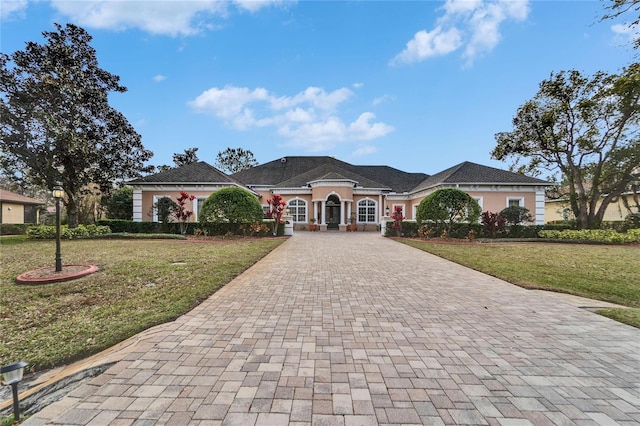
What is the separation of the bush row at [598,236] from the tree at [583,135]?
13.3ft

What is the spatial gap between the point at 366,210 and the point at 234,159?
110ft

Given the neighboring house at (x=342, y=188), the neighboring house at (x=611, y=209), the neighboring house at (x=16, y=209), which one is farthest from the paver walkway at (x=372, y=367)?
the neighboring house at (x=16, y=209)

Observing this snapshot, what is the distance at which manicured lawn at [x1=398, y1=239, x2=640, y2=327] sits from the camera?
551 centimetres

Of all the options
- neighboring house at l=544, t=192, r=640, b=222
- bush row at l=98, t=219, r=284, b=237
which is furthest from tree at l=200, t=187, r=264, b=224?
neighboring house at l=544, t=192, r=640, b=222

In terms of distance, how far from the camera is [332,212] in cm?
2502

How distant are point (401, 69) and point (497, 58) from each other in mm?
5429

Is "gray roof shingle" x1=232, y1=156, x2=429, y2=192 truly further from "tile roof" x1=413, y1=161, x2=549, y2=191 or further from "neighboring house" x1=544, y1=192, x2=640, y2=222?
"neighboring house" x1=544, y1=192, x2=640, y2=222

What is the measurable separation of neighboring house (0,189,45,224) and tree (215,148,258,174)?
2562 centimetres

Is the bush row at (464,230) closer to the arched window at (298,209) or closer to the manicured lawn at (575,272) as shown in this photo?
the manicured lawn at (575,272)

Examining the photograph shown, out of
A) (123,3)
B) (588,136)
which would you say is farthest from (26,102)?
(588,136)

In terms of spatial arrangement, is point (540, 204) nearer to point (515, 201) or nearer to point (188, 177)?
point (515, 201)

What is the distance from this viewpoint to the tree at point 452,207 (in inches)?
617

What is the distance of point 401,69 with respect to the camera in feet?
54.3

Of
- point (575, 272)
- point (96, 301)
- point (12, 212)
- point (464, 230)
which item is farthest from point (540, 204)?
point (12, 212)
